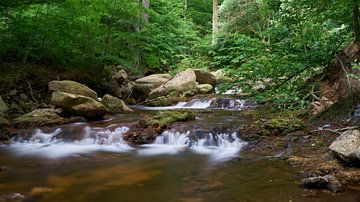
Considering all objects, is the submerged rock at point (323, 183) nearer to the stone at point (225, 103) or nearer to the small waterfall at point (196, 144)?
the small waterfall at point (196, 144)

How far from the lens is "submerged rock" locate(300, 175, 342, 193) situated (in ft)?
14.8

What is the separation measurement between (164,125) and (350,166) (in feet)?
13.6

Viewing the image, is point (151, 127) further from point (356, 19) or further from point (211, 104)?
point (356, 19)

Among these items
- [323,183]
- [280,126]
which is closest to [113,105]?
[280,126]

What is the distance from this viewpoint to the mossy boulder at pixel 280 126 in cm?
742

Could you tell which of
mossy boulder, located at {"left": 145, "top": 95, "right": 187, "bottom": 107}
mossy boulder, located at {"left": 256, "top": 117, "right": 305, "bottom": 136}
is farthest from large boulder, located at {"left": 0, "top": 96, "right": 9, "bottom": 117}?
mossy boulder, located at {"left": 256, "top": 117, "right": 305, "bottom": 136}

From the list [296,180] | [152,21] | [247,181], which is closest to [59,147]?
[247,181]

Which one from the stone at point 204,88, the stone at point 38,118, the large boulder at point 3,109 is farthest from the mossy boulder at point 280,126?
the stone at point 204,88

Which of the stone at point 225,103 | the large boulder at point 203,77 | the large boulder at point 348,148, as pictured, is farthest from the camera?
the large boulder at point 203,77

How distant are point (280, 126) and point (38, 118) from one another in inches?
229

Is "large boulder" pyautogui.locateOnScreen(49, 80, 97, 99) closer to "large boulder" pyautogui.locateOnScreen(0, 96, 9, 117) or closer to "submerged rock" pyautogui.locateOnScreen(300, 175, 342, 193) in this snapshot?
"large boulder" pyautogui.locateOnScreen(0, 96, 9, 117)

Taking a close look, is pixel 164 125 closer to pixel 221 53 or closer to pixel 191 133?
pixel 191 133

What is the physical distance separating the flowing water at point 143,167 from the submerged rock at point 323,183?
14 centimetres

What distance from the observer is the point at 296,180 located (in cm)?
505
